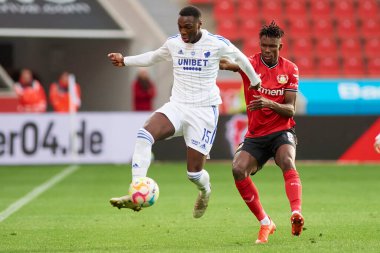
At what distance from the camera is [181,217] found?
37.2 ft

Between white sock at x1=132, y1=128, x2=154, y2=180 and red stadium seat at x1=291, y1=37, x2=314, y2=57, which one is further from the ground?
white sock at x1=132, y1=128, x2=154, y2=180

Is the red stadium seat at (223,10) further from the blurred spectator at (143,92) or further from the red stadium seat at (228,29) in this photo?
the blurred spectator at (143,92)

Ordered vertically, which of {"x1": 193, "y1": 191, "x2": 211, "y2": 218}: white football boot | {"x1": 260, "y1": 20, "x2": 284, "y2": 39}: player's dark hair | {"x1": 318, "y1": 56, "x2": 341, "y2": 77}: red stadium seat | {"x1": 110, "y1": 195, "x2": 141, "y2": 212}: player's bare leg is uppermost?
{"x1": 260, "y1": 20, "x2": 284, "y2": 39}: player's dark hair

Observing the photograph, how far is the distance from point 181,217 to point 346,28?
59.9ft

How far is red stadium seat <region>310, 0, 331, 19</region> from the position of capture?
28641 millimetres

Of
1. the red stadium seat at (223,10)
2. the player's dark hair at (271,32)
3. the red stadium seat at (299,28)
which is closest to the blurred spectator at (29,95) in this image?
the red stadium seat at (223,10)

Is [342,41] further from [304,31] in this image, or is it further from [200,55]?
[200,55]

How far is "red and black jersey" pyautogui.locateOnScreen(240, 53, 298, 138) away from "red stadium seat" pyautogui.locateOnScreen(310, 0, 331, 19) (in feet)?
64.5

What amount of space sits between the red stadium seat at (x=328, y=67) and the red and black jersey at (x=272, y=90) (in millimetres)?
18368

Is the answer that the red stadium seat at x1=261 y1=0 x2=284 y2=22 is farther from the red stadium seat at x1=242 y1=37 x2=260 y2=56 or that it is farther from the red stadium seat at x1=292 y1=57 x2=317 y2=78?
the red stadium seat at x1=292 y1=57 x2=317 y2=78

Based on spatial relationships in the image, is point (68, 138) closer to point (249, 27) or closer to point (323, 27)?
point (249, 27)

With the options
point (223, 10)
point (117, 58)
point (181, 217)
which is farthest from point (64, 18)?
point (117, 58)

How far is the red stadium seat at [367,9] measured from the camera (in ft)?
94.7

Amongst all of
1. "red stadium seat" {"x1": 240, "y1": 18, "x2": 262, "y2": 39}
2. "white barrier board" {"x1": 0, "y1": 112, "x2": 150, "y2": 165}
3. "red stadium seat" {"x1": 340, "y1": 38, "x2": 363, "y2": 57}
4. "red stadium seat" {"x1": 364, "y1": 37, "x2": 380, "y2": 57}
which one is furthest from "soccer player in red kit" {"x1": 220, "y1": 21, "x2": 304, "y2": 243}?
"red stadium seat" {"x1": 364, "y1": 37, "x2": 380, "y2": 57}
